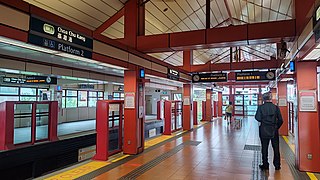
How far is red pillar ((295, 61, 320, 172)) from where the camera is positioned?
480cm

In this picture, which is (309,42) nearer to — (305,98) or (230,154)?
(305,98)

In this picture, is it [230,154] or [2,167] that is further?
[230,154]

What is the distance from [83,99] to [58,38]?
13117 mm

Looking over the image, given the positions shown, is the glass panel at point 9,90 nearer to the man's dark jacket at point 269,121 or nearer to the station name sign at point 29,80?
the station name sign at point 29,80

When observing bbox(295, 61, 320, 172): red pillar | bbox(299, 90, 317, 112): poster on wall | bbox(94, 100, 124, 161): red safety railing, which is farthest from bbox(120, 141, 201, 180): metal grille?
bbox(299, 90, 317, 112): poster on wall

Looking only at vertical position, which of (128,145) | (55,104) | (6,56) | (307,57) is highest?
(6,56)

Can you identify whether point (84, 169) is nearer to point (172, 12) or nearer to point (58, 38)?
point (58, 38)

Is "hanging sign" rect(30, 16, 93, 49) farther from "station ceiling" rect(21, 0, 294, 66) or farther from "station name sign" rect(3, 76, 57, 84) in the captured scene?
"station name sign" rect(3, 76, 57, 84)

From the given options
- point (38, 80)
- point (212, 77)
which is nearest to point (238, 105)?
point (212, 77)

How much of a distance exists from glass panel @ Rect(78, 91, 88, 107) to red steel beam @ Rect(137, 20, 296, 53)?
10872mm

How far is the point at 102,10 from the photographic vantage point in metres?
6.55

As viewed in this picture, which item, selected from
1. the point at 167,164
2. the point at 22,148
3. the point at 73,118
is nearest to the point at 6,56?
the point at 22,148

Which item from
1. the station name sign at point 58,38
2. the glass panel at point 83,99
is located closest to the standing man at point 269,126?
the station name sign at point 58,38

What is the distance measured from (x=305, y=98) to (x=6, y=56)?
8.29m
